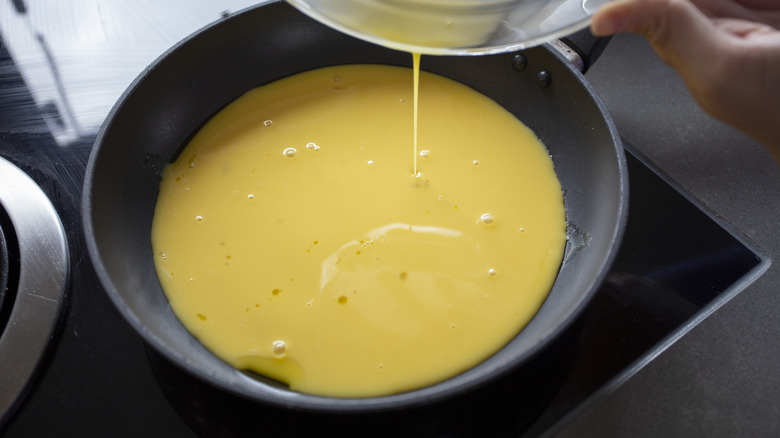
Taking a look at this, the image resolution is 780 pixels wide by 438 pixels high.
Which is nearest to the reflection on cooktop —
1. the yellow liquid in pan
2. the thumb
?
the yellow liquid in pan

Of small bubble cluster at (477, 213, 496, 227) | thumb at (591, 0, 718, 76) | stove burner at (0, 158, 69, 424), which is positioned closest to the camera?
thumb at (591, 0, 718, 76)

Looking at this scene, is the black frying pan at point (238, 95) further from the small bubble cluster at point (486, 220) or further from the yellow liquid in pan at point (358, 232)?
the small bubble cluster at point (486, 220)

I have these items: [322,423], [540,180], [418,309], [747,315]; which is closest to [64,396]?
[322,423]

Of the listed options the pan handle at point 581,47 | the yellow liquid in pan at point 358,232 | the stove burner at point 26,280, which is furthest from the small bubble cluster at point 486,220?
the stove burner at point 26,280

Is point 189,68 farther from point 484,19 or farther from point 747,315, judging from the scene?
point 747,315

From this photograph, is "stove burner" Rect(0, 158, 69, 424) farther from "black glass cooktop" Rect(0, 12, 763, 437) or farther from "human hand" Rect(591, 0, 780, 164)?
"human hand" Rect(591, 0, 780, 164)

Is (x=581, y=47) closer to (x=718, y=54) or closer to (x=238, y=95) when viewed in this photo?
(x=718, y=54)

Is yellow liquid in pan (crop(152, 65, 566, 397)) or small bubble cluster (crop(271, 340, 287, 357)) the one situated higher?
yellow liquid in pan (crop(152, 65, 566, 397))
